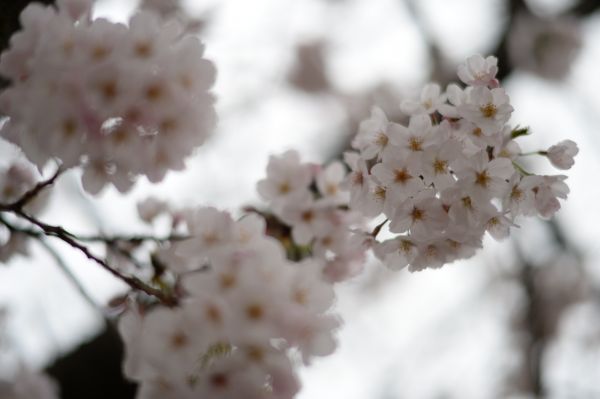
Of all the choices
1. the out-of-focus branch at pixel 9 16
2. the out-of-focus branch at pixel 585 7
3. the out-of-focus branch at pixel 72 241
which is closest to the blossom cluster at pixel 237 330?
the out-of-focus branch at pixel 72 241

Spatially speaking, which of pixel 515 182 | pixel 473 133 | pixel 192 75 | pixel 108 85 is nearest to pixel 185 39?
pixel 192 75

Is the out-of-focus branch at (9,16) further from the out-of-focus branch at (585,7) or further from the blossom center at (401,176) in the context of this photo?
the out-of-focus branch at (585,7)

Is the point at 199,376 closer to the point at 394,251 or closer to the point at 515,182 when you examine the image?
the point at 394,251

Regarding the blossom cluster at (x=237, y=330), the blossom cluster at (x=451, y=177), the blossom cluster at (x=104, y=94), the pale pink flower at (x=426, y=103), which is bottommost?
the blossom cluster at (x=237, y=330)

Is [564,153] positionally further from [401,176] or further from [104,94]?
[104,94]

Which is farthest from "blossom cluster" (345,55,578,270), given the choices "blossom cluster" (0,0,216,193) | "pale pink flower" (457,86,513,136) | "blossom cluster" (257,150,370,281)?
"blossom cluster" (0,0,216,193)

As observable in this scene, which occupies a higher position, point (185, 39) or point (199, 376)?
point (185, 39)

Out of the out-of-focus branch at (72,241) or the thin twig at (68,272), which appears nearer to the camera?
the out-of-focus branch at (72,241)
